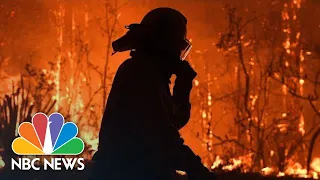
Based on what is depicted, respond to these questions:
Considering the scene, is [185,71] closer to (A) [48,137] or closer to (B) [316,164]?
(A) [48,137]

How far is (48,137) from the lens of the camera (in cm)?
405

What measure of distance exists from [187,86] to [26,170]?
3244mm

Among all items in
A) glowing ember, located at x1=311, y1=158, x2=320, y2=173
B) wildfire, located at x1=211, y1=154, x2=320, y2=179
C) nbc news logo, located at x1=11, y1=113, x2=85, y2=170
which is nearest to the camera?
nbc news logo, located at x1=11, y1=113, x2=85, y2=170

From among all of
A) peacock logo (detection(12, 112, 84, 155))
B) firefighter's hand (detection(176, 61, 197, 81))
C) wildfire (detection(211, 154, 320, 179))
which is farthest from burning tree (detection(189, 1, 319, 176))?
firefighter's hand (detection(176, 61, 197, 81))

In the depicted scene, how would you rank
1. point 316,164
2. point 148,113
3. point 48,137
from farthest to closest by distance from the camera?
1. point 316,164
2. point 48,137
3. point 148,113

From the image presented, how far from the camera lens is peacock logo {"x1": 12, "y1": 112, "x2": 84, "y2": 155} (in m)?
4.10

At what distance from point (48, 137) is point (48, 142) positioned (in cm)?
11

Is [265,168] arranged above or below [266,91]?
below

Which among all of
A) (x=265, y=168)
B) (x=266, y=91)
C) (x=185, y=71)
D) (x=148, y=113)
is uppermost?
(x=266, y=91)

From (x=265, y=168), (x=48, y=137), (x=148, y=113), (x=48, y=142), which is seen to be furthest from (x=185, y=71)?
(x=265, y=168)

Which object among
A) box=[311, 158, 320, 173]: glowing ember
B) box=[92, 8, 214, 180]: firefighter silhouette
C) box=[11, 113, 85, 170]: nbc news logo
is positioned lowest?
box=[92, 8, 214, 180]: firefighter silhouette

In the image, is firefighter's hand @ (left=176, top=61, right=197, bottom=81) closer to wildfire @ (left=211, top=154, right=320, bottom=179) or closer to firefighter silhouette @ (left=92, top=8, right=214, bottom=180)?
firefighter silhouette @ (left=92, top=8, right=214, bottom=180)

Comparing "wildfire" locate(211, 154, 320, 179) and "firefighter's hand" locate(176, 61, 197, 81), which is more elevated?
"wildfire" locate(211, 154, 320, 179)

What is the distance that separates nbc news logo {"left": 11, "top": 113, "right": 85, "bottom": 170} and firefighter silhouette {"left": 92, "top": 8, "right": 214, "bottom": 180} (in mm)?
3132
